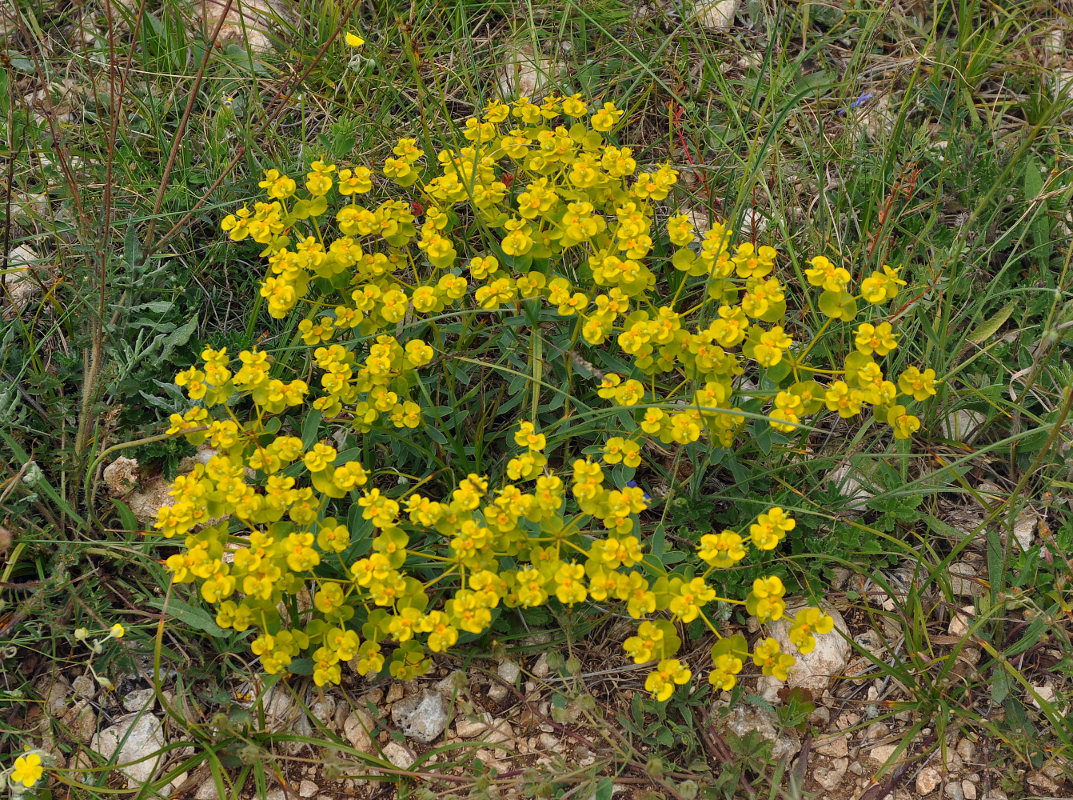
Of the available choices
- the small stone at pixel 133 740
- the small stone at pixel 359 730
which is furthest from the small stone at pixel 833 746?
the small stone at pixel 133 740

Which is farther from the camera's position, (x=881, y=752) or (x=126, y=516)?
(x=126, y=516)

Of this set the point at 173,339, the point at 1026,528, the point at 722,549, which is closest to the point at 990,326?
the point at 1026,528

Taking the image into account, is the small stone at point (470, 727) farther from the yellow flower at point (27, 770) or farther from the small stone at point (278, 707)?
the yellow flower at point (27, 770)

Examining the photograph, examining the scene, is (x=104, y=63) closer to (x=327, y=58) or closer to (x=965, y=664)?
(x=327, y=58)

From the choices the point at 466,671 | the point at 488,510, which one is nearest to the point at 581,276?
the point at 488,510

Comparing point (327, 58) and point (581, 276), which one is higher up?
point (327, 58)

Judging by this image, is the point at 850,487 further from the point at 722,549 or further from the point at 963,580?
the point at 722,549

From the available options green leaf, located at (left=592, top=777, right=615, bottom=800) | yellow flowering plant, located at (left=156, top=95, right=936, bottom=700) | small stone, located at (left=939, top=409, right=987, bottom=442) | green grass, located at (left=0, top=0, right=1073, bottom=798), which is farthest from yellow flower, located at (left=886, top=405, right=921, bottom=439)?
green leaf, located at (left=592, top=777, right=615, bottom=800)
